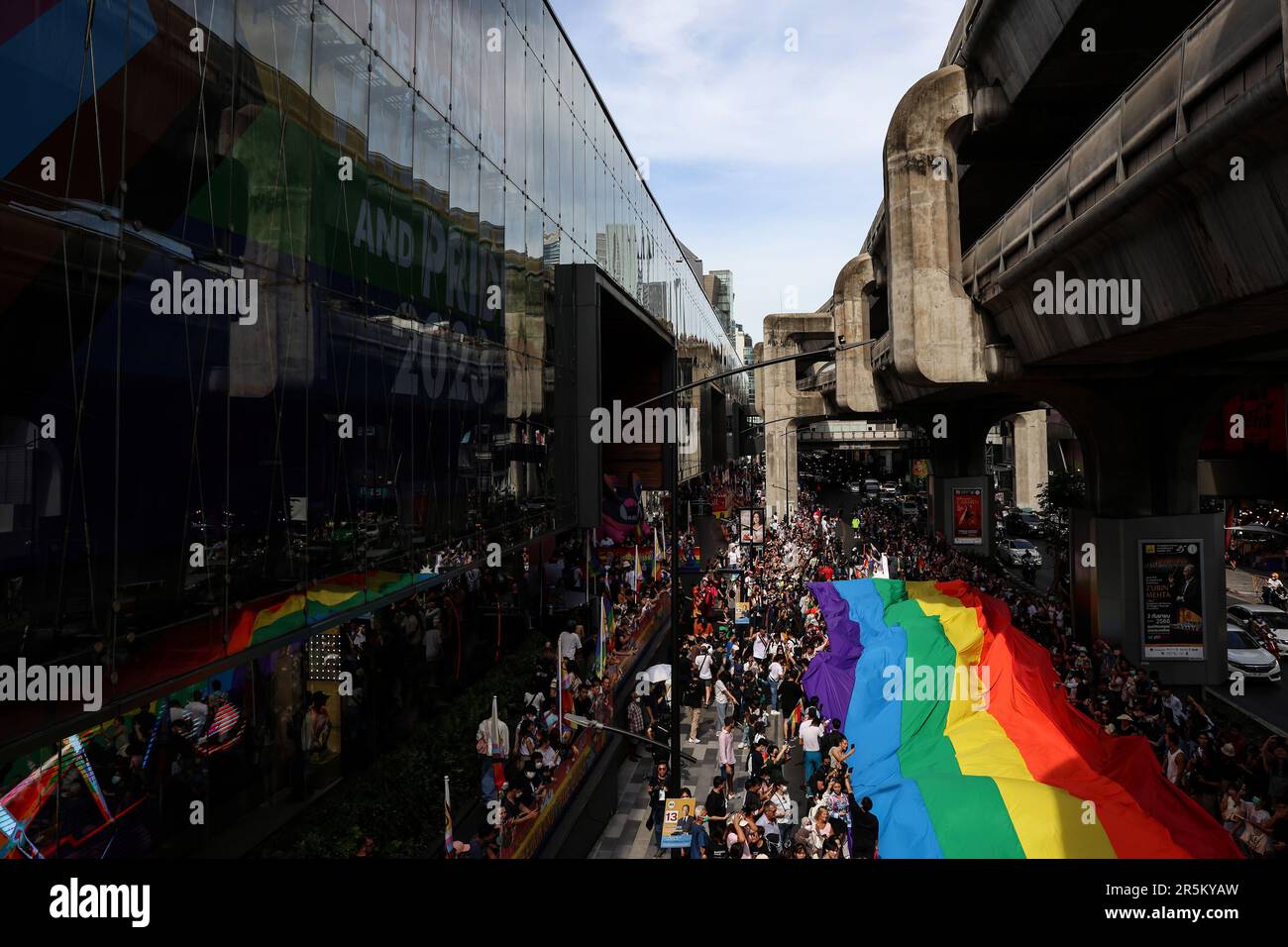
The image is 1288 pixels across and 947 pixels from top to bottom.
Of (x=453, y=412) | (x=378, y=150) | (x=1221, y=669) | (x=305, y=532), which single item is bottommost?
(x=1221, y=669)

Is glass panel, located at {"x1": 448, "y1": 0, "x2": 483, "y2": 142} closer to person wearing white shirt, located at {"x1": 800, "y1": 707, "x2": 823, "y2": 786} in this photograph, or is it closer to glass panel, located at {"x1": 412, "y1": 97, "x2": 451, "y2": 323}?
glass panel, located at {"x1": 412, "y1": 97, "x2": 451, "y2": 323}

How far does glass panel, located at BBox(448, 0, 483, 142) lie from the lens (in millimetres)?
15156

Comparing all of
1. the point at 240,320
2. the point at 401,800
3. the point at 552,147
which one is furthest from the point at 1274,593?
the point at 240,320

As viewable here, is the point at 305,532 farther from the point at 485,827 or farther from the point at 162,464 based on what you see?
the point at 485,827

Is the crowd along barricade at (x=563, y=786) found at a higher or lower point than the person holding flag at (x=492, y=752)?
lower

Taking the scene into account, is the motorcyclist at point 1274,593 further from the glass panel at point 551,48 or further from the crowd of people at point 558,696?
the glass panel at point 551,48

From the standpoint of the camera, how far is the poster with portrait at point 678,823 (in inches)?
448

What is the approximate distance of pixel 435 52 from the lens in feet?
46.7

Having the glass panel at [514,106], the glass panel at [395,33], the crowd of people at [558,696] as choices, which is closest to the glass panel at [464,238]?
the glass panel at [395,33]

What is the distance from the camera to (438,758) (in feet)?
43.9

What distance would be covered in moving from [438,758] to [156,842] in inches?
165

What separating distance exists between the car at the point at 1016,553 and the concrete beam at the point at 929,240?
26332 mm

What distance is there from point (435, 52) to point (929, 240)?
47.1ft
